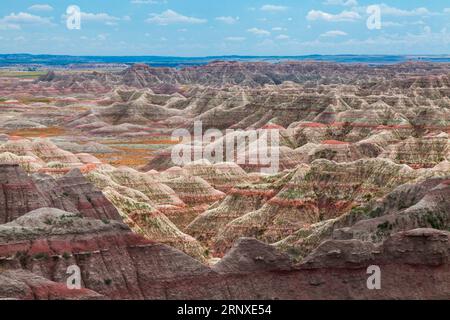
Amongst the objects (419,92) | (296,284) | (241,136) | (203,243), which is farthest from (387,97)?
(296,284)

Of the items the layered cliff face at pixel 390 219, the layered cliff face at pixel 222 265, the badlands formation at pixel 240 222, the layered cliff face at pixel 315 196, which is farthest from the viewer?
the layered cliff face at pixel 315 196

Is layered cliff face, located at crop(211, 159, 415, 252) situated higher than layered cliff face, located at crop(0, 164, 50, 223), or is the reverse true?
layered cliff face, located at crop(0, 164, 50, 223)

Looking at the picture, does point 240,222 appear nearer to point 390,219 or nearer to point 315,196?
point 315,196

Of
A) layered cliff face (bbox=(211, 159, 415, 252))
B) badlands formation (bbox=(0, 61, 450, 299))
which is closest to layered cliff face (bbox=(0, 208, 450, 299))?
badlands formation (bbox=(0, 61, 450, 299))

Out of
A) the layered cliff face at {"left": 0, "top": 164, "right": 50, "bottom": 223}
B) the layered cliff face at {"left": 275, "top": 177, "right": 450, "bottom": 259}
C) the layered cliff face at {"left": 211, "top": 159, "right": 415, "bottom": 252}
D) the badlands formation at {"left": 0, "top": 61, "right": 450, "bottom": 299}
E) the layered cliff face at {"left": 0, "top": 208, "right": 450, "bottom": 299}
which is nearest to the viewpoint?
the layered cliff face at {"left": 0, "top": 208, "right": 450, "bottom": 299}

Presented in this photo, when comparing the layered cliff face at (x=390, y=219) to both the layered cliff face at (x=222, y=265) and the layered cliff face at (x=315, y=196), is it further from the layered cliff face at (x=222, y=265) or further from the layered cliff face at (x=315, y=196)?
the layered cliff face at (x=315, y=196)

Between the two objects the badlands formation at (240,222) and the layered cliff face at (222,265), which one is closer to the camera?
the layered cliff face at (222,265)

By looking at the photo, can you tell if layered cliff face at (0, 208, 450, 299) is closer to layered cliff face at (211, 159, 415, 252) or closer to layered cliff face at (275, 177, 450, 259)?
layered cliff face at (275, 177, 450, 259)

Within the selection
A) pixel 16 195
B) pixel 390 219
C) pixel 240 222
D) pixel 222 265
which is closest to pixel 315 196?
pixel 240 222

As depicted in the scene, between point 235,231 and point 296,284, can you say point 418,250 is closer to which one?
point 296,284

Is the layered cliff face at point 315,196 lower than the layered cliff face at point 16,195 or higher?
lower

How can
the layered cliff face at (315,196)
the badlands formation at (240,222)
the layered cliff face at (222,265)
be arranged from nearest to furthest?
the layered cliff face at (222,265)
the badlands formation at (240,222)
the layered cliff face at (315,196)

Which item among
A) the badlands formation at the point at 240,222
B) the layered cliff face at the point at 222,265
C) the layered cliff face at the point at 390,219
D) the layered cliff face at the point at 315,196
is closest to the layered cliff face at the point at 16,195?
the badlands formation at the point at 240,222
